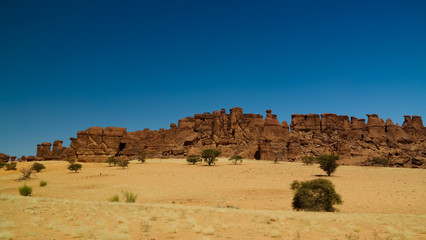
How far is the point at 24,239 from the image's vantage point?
5871 millimetres

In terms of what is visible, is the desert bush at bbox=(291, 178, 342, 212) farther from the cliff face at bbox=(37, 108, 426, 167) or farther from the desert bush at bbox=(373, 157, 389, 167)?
the cliff face at bbox=(37, 108, 426, 167)

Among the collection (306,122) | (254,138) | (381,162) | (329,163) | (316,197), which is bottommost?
(316,197)

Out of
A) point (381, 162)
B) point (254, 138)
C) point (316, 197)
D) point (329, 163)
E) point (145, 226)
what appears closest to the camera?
point (145, 226)

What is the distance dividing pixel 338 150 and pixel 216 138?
95.0ft

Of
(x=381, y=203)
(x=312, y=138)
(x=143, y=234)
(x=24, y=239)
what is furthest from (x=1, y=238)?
(x=312, y=138)

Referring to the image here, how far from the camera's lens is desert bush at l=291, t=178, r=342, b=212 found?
13.5m

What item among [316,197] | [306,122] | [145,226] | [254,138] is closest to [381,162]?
[306,122]

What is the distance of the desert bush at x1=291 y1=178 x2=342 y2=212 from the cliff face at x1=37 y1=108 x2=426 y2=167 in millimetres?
44899

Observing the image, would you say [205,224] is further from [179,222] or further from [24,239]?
[24,239]

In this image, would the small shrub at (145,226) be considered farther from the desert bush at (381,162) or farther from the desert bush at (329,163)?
the desert bush at (381,162)

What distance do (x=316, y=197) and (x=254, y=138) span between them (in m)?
56.8

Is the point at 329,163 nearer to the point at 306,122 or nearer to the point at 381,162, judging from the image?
the point at 381,162

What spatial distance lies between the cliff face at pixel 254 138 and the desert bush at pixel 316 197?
44.9 meters

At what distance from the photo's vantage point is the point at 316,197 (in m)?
13.9
